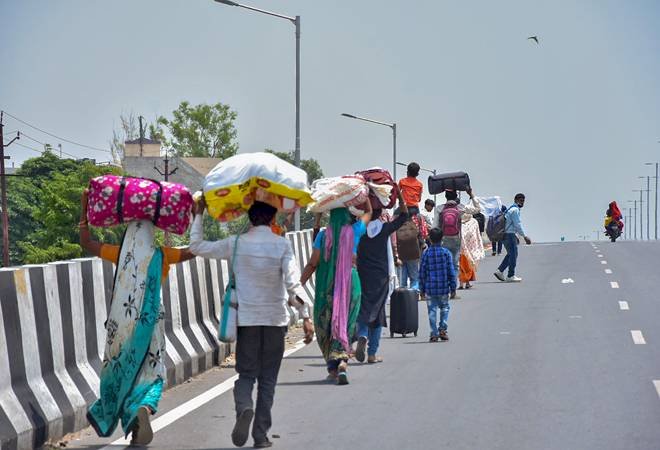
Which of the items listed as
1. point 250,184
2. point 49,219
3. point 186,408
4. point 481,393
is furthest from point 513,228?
point 49,219

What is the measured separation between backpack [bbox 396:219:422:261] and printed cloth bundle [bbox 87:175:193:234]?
12106mm

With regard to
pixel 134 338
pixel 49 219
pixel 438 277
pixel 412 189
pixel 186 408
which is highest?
pixel 49 219

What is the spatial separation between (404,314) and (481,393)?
17.3 ft

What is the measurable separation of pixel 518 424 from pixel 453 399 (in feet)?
4.86

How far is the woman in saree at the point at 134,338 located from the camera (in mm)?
9586

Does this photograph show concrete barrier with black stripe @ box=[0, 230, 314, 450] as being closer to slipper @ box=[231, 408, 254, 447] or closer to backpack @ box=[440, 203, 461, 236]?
slipper @ box=[231, 408, 254, 447]

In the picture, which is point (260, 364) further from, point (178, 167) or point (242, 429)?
point (178, 167)

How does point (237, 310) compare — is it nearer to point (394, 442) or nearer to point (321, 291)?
point (394, 442)

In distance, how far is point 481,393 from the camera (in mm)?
12172

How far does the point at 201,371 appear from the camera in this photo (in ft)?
46.2

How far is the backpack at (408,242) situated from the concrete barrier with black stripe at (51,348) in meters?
9.22

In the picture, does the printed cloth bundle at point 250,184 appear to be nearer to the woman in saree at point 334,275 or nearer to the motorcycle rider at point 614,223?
the woman in saree at point 334,275

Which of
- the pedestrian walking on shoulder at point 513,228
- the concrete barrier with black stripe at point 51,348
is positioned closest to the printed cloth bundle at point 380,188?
the concrete barrier with black stripe at point 51,348

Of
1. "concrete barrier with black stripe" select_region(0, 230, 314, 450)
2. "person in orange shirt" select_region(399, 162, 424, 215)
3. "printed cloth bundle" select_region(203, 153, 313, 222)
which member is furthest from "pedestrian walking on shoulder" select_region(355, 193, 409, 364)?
"person in orange shirt" select_region(399, 162, 424, 215)
